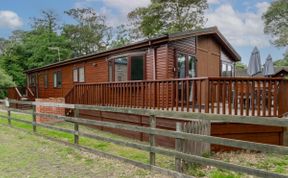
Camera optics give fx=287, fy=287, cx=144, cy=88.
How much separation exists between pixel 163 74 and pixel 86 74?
21.1ft

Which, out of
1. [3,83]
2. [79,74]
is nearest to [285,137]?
[79,74]

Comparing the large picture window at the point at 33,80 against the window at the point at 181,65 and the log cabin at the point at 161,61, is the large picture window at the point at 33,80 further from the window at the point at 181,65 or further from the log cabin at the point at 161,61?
the window at the point at 181,65

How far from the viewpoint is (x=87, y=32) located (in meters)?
35.9

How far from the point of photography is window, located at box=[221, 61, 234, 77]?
→ 47.8 ft

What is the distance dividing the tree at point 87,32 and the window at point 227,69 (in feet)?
75.7

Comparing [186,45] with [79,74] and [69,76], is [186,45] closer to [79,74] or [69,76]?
[79,74]

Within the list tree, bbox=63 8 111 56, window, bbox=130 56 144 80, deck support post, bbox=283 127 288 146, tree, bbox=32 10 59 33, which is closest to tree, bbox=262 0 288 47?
tree, bbox=63 8 111 56

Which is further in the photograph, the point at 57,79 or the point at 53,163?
the point at 57,79

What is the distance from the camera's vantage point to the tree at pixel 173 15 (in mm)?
28750

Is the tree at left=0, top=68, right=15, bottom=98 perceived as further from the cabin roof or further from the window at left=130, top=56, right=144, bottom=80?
the window at left=130, top=56, right=144, bottom=80

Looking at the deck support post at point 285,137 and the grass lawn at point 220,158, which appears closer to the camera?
the grass lawn at point 220,158

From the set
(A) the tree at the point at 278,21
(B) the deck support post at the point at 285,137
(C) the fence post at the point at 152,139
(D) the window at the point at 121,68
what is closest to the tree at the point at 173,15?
(A) the tree at the point at 278,21

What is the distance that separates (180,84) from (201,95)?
1980 mm

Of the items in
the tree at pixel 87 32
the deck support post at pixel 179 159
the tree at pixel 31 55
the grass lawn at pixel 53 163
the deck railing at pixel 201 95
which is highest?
the tree at pixel 87 32
